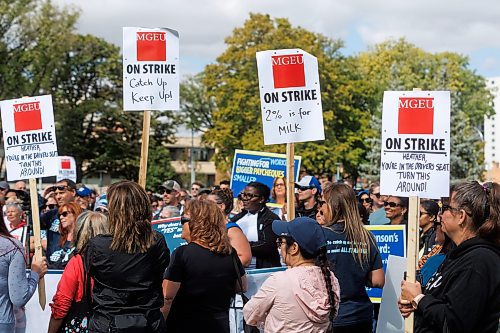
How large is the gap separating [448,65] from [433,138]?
68.9 meters

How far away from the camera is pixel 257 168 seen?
13406mm

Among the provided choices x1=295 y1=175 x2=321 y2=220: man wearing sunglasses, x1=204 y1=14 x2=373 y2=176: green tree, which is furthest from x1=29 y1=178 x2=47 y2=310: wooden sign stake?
x1=204 y1=14 x2=373 y2=176: green tree

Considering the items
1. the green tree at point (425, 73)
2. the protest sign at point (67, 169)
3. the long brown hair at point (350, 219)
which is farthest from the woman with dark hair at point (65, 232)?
the green tree at point (425, 73)

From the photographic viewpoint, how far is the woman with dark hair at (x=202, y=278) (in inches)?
226

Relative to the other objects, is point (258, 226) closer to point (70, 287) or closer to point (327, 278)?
point (70, 287)

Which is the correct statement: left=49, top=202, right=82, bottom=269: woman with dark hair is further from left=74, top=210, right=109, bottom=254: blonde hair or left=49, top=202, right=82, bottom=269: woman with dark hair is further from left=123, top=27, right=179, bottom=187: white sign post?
left=74, top=210, right=109, bottom=254: blonde hair

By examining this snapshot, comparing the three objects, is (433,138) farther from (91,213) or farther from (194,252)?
(91,213)

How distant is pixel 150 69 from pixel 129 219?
358cm

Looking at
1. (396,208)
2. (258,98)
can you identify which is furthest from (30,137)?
(258,98)

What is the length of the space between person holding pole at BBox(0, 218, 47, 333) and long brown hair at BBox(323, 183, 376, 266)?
227cm

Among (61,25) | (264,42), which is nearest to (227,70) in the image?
(264,42)

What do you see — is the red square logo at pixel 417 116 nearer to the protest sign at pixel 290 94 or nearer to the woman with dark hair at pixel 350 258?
the woman with dark hair at pixel 350 258

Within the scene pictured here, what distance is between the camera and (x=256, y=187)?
329 inches

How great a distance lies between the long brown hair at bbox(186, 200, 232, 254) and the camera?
583 cm
